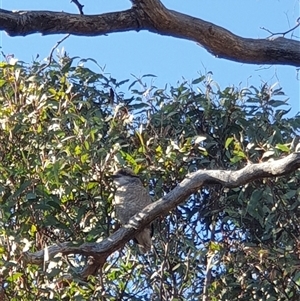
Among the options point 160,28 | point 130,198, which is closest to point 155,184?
point 130,198

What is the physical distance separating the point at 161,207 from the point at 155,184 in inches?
35.7

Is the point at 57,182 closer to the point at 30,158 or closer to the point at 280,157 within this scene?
the point at 30,158

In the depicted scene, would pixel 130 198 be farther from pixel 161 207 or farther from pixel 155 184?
pixel 161 207

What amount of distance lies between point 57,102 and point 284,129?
1017mm

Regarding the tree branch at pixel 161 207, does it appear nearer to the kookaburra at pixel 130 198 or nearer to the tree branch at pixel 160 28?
the kookaburra at pixel 130 198

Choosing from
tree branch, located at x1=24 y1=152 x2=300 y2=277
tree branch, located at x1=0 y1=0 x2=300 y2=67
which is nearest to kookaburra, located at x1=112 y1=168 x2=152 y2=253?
tree branch, located at x1=24 y1=152 x2=300 y2=277

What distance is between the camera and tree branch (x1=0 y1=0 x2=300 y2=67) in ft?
8.88

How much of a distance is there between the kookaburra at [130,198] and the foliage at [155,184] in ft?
0.17

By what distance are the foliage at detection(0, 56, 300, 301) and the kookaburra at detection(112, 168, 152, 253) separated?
5cm

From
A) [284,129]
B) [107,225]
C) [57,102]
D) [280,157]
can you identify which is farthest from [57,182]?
[284,129]

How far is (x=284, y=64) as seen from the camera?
303 cm

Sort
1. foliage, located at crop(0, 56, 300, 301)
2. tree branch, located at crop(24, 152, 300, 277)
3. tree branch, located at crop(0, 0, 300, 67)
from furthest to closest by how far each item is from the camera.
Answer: foliage, located at crop(0, 56, 300, 301)
tree branch, located at crop(0, 0, 300, 67)
tree branch, located at crop(24, 152, 300, 277)

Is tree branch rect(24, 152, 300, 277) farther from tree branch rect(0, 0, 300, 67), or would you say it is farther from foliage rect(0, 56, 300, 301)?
tree branch rect(0, 0, 300, 67)

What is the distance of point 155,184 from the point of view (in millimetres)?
3381
